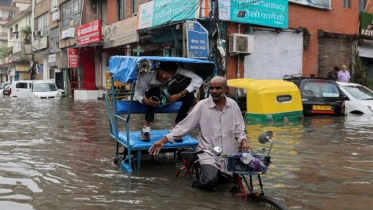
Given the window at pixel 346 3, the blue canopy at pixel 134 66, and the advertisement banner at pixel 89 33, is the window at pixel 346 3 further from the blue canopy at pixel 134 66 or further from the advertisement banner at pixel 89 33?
the blue canopy at pixel 134 66

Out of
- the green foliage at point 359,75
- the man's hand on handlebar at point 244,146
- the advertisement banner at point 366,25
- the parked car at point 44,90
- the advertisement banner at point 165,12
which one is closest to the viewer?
the man's hand on handlebar at point 244,146

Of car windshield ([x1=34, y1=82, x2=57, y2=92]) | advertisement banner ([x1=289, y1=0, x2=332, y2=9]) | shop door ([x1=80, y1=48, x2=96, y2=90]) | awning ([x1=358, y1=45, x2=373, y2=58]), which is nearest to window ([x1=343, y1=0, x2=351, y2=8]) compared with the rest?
advertisement banner ([x1=289, y1=0, x2=332, y2=9])

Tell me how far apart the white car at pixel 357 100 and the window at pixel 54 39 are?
87.7 ft

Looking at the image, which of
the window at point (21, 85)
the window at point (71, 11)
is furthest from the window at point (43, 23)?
the window at point (21, 85)

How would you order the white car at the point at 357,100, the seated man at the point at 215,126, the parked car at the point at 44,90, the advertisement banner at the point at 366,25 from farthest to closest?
the parked car at the point at 44,90 → the advertisement banner at the point at 366,25 → the white car at the point at 357,100 → the seated man at the point at 215,126

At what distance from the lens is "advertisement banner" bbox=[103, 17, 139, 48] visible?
68.9 ft

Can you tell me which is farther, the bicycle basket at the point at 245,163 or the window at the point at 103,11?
the window at the point at 103,11

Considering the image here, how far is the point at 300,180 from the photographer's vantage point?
5.56 metres

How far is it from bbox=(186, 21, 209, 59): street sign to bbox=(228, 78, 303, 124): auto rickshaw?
13.7 feet

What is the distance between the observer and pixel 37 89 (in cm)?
2809

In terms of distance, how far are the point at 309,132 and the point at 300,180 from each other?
194 inches

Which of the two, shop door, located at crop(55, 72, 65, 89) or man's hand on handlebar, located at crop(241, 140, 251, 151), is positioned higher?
shop door, located at crop(55, 72, 65, 89)

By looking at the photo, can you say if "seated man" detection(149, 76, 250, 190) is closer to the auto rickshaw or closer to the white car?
the auto rickshaw

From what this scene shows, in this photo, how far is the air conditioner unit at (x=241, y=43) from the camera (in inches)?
674
